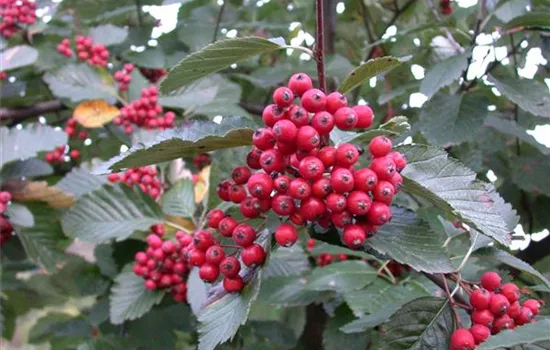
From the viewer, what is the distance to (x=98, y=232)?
1985 mm

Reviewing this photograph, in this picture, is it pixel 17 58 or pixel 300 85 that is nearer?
pixel 300 85

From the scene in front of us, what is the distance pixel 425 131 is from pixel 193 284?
91 centimetres

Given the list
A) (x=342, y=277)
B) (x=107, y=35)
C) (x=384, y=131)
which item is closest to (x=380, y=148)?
(x=384, y=131)

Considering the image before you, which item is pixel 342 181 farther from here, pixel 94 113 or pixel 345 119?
pixel 94 113

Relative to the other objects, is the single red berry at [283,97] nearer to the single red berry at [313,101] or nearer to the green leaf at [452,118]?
the single red berry at [313,101]

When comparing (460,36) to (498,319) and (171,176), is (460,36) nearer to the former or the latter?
(171,176)

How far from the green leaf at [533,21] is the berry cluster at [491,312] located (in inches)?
35.0

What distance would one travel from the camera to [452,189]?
3.56 ft

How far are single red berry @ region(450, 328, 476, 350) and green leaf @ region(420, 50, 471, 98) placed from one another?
3.04 feet

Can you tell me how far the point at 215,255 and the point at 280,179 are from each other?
21 cm

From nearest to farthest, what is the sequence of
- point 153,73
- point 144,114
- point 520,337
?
point 520,337, point 144,114, point 153,73

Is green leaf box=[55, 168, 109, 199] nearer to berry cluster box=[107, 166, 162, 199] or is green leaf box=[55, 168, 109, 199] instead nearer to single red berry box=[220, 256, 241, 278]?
berry cluster box=[107, 166, 162, 199]

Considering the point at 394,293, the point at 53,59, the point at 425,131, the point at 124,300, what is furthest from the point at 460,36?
the point at 53,59

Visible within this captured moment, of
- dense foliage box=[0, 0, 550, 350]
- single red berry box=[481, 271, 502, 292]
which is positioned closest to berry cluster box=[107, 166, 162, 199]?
dense foliage box=[0, 0, 550, 350]
